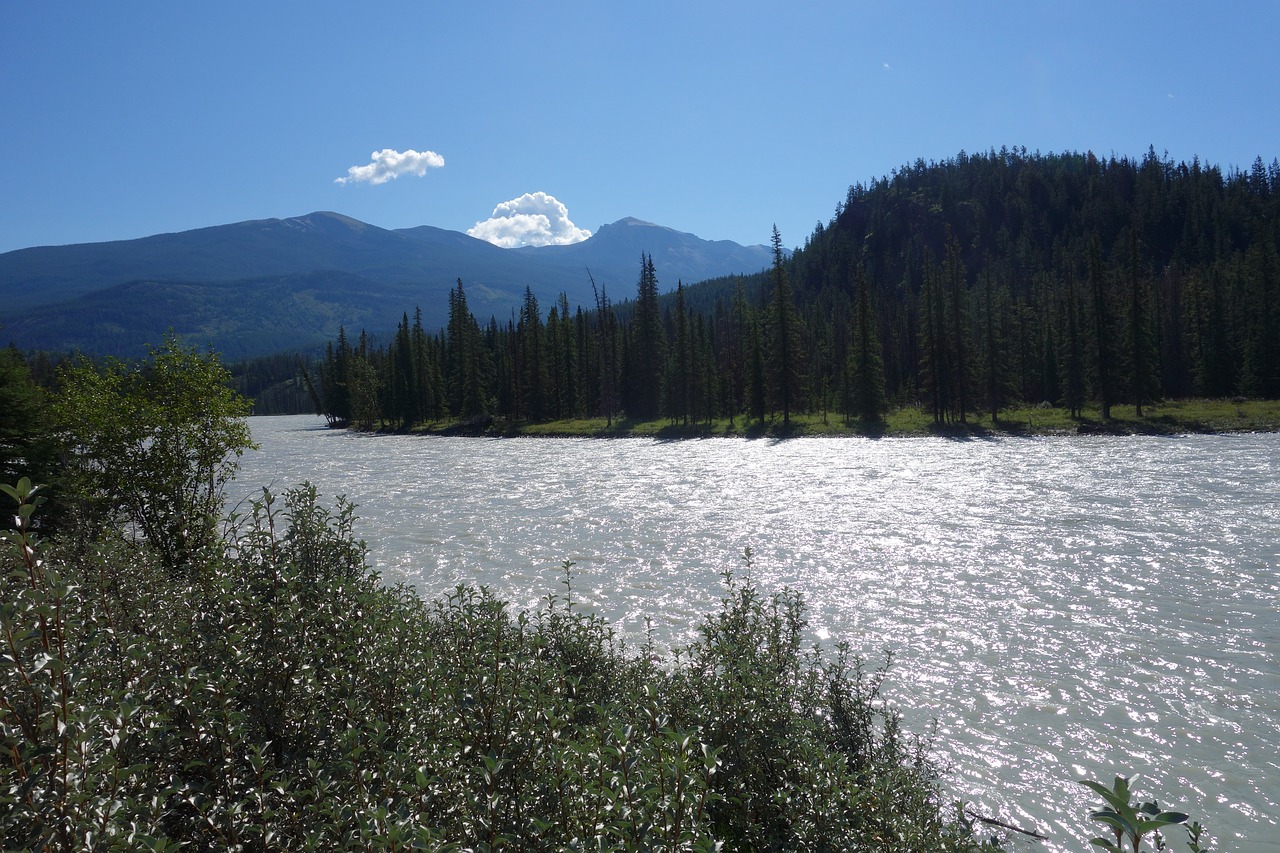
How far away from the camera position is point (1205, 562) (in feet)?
60.8

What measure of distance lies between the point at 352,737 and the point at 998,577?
1826 centimetres

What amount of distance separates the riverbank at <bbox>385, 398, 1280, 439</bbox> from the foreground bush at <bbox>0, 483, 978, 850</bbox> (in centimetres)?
6658

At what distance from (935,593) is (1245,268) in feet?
417

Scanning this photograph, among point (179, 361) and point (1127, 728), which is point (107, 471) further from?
point (1127, 728)

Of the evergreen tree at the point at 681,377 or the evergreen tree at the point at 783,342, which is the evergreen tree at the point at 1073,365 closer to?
the evergreen tree at the point at 783,342

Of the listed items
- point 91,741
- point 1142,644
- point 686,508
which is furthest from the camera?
point 686,508

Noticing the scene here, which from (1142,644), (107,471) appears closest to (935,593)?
(1142,644)

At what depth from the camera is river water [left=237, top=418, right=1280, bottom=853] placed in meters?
9.50

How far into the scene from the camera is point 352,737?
3.88 meters

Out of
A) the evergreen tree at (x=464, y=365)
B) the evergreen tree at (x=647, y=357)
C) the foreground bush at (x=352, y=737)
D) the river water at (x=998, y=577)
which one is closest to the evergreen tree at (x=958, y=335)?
the river water at (x=998, y=577)

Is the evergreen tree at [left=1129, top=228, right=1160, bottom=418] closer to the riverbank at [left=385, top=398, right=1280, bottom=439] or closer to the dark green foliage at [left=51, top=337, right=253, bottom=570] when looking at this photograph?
the riverbank at [left=385, top=398, right=1280, bottom=439]

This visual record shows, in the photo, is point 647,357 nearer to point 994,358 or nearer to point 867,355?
point 867,355

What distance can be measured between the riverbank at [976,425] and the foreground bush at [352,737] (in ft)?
218

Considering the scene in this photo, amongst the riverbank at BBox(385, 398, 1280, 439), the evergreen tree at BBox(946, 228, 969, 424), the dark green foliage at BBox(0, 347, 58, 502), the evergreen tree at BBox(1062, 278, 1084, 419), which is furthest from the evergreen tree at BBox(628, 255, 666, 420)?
the dark green foliage at BBox(0, 347, 58, 502)
